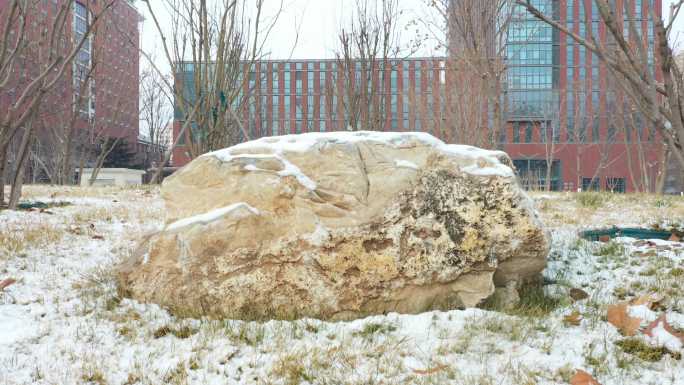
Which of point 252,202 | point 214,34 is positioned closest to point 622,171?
point 214,34

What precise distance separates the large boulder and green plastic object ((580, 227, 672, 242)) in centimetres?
217

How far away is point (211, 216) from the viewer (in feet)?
9.71

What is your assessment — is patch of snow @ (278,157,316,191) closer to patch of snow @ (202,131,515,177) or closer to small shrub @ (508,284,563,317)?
patch of snow @ (202,131,515,177)

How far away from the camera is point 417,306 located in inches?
114

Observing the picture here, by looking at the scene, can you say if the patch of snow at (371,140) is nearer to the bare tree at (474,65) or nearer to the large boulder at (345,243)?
the large boulder at (345,243)

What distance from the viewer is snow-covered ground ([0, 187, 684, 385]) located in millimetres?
2146

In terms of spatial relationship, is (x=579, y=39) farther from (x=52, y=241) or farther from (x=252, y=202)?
(x=52, y=241)

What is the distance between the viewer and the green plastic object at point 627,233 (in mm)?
4895

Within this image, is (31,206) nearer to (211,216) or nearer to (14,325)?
(14,325)

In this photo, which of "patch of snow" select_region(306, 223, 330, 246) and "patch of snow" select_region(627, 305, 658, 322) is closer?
"patch of snow" select_region(627, 305, 658, 322)

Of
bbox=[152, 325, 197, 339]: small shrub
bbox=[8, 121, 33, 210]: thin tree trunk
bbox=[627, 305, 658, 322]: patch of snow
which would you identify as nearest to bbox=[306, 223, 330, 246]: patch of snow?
bbox=[152, 325, 197, 339]: small shrub

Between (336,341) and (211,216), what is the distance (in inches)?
43.5

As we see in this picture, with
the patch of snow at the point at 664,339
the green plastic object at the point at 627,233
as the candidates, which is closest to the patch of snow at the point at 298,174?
the patch of snow at the point at 664,339

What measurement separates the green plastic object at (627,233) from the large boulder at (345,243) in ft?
7.11
